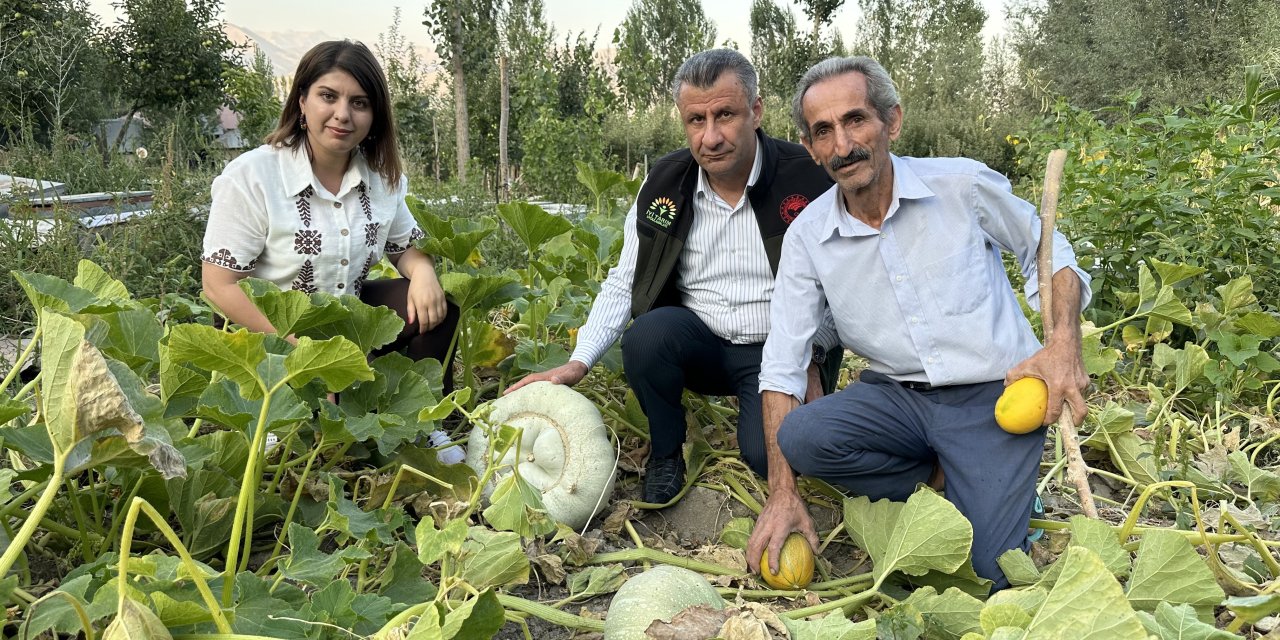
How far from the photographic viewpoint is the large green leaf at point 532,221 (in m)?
2.41

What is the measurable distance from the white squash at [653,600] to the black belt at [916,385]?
729 mm

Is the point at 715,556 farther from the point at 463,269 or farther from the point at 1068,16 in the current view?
the point at 1068,16

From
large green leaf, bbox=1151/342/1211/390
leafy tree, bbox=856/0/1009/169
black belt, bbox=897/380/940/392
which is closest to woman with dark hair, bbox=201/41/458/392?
black belt, bbox=897/380/940/392

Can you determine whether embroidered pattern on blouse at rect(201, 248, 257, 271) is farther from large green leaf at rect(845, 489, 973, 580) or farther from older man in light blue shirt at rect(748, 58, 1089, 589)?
large green leaf at rect(845, 489, 973, 580)

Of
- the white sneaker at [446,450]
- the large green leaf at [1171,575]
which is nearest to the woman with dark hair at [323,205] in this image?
the white sneaker at [446,450]

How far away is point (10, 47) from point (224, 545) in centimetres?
880

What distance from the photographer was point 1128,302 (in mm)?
2844

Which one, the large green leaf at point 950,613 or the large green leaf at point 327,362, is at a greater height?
the large green leaf at point 327,362

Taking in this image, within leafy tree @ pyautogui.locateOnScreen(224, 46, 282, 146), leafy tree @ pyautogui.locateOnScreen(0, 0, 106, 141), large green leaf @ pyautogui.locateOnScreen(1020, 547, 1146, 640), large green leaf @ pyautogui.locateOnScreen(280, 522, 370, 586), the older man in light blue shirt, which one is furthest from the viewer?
leafy tree @ pyautogui.locateOnScreen(224, 46, 282, 146)

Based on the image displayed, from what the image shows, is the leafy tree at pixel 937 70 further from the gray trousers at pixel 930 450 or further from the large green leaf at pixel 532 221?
the gray trousers at pixel 930 450

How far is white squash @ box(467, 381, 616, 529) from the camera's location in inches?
78.5

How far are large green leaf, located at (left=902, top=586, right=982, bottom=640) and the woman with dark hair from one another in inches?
52.3

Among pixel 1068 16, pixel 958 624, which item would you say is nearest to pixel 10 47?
pixel 958 624

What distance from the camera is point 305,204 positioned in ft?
7.25
